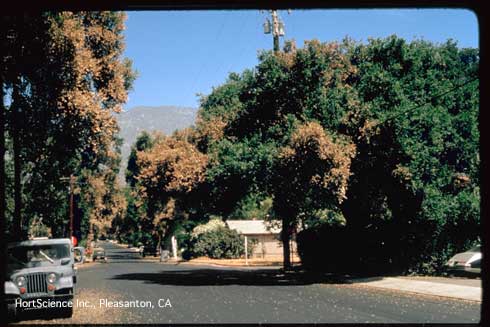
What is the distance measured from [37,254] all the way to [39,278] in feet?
5.60

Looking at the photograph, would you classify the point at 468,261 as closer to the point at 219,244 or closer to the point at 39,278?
the point at 39,278

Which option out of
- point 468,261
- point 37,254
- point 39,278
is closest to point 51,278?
point 39,278

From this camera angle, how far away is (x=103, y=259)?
71375 mm

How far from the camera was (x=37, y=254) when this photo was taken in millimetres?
18766

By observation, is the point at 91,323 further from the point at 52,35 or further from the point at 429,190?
the point at 429,190

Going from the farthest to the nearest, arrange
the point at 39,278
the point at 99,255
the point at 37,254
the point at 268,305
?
the point at 99,255
the point at 37,254
the point at 268,305
the point at 39,278

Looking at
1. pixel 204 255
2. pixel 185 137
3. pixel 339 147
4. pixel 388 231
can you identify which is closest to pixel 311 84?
pixel 339 147

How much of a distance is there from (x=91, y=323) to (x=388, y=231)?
65.6 feet

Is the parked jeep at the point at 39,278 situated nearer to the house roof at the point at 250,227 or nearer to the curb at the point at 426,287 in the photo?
the curb at the point at 426,287

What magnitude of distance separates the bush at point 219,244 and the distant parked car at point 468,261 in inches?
1615

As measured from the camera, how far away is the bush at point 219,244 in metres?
67.1

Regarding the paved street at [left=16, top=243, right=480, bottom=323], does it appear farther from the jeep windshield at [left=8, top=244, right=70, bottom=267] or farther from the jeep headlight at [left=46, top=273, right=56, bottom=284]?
the jeep windshield at [left=8, top=244, right=70, bottom=267]

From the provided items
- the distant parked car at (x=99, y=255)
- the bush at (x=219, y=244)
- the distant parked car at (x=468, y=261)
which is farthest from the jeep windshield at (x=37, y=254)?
the distant parked car at (x=99, y=255)

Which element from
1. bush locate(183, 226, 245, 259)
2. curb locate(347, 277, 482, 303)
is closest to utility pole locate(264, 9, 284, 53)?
curb locate(347, 277, 482, 303)
